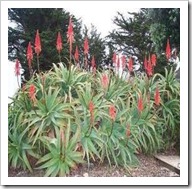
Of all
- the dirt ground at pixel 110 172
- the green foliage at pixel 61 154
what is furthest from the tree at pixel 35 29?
the dirt ground at pixel 110 172

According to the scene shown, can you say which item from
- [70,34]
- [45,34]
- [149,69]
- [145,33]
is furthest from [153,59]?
[45,34]

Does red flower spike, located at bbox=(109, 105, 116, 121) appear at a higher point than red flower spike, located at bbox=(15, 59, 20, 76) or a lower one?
lower

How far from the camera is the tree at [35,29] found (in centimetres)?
335

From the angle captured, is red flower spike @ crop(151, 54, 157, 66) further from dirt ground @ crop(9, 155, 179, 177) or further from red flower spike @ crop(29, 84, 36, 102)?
red flower spike @ crop(29, 84, 36, 102)

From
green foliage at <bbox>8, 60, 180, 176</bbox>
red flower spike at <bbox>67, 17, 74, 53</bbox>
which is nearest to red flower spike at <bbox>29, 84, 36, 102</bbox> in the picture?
green foliage at <bbox>8, 60, 180, 176</bbox>

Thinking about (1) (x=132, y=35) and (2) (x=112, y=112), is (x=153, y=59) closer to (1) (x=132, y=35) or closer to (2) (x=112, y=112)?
(1) (x=132, y=35)

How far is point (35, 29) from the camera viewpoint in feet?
11.1

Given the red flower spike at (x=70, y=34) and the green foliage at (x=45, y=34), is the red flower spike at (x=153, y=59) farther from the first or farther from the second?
the red flower spike at (x=70, y=34)

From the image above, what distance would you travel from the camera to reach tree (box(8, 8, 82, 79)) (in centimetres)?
335

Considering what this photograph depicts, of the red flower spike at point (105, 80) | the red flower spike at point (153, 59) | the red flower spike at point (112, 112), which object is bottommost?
the red flower spike at point (112, 112)

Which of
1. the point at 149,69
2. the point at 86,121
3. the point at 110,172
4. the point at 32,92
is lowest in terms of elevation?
the point at 110,172

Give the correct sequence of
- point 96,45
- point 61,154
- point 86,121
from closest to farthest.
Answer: point 61,154
point 86,121
point 96,45

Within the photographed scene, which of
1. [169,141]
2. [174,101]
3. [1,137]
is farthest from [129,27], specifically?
[1,137]

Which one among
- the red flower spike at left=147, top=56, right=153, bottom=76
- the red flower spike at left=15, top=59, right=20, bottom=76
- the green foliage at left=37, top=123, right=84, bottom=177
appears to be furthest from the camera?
the red flower spike at left=147, top=56, right=153, bottom=76
